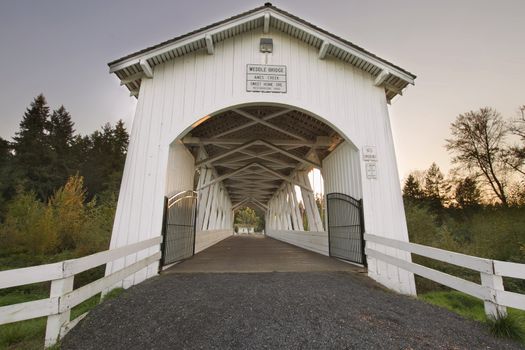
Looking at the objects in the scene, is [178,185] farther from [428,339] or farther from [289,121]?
[428,339]

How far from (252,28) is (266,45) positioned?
2.03 ft

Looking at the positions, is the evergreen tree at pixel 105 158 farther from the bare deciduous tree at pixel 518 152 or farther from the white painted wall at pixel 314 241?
the bare deciduous tree at pixel 518 152

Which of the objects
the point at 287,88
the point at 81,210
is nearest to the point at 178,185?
the point at 287,88

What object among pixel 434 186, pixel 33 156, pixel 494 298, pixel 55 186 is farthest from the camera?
pixel 434 186

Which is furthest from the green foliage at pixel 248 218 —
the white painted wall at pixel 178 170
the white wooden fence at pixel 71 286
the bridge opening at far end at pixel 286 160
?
the white wooden fence at pixel 71 286

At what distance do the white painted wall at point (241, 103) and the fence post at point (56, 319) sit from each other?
2.64m

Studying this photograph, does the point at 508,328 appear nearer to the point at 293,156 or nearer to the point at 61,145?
the point at 293,156

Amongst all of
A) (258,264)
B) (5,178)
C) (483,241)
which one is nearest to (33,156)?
(5,178)

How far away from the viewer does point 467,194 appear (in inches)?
823

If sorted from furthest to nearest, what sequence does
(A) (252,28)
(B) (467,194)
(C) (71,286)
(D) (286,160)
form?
1. (B) (467,194)
2. (D) (286,160)
3. (A) (252,28)
4. (C) (71,286)

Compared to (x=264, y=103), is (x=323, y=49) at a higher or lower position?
higher

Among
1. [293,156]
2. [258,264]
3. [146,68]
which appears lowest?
[258,264]

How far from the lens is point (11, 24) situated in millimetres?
9031

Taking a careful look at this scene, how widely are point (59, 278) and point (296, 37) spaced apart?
6497 mm
